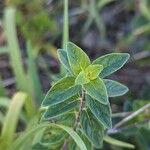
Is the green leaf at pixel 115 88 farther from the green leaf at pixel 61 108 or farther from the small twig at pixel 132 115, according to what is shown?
the small twig at pixel 132 115

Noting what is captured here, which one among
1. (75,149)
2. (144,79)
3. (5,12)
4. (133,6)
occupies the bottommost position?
(144,79)

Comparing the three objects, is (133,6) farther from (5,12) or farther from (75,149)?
(75,149)

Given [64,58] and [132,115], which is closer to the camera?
[64,58]

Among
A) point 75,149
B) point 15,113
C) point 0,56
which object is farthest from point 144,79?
point 75,149

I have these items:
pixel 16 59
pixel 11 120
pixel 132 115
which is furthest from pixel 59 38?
pixel 132 115

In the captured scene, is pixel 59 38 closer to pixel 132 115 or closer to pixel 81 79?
pixel 132 115
